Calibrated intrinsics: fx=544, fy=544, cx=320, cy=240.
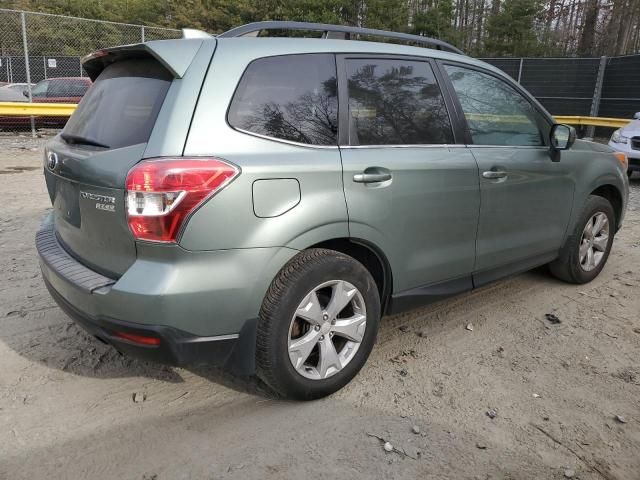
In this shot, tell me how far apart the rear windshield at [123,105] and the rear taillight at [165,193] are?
0.69 feet

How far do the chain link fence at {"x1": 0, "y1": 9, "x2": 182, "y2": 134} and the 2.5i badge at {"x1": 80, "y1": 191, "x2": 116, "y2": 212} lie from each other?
12641 mm

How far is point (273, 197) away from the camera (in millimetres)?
2396

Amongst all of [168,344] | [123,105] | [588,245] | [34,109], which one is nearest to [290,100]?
[123,105]

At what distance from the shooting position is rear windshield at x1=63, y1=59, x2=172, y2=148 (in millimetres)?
2434

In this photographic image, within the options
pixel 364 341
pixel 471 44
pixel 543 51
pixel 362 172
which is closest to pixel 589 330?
pixel 364 341

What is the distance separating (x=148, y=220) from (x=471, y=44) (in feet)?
111

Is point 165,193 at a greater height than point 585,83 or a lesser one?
lesser

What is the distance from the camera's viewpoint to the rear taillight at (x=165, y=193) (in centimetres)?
221

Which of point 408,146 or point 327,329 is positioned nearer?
point 327,329

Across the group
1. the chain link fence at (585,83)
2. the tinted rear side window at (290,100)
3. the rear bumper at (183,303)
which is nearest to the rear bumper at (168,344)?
the rear bumper at (183,303)

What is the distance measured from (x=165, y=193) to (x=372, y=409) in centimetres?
147

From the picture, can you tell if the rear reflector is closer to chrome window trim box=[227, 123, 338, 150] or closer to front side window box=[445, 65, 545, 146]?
chrome window trim box=[227, 123, 338, 150]

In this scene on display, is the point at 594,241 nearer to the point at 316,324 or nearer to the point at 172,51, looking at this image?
the point at 316,324

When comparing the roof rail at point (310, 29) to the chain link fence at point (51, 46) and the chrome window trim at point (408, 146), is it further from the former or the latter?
the chain link fence at point (51, 46)
